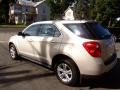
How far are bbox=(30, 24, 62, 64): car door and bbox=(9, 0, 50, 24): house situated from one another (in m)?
74.2

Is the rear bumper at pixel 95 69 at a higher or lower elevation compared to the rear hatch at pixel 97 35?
lower

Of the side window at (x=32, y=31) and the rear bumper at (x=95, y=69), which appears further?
the side window at (x=32, y=31)

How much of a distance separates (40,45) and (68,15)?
7845 cm

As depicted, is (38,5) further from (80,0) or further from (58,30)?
(58,30)

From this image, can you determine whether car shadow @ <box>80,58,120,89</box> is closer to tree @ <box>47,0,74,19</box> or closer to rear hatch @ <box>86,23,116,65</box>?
rear hatch @ <box>86,23,116,65</box>

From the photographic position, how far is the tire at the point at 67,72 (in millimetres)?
6723

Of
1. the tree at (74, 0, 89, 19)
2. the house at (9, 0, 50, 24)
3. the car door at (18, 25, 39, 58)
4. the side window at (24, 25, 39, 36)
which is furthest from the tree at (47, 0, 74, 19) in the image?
the side window at (24, 25, 39, 36)

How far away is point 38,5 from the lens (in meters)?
86.9

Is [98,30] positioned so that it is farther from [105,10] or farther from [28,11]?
[28,11]

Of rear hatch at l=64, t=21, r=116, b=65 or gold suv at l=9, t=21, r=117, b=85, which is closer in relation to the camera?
gold suv at l=9, t=21, r=117, b=85

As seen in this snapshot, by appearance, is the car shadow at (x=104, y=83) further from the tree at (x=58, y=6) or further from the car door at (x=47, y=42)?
the tree at (x=58, y=6)

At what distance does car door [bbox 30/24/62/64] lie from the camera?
723 centimetres

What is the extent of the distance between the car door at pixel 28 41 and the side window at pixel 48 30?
359 mm

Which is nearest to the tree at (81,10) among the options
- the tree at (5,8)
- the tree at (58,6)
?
the tree at (5,8)
